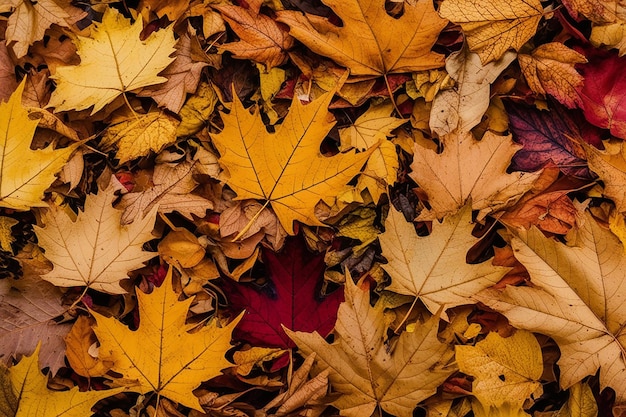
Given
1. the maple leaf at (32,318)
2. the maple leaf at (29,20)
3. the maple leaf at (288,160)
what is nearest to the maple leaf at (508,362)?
the maple leaf at (288,160)

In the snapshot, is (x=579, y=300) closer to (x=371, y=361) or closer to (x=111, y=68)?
(x=371, y=361)

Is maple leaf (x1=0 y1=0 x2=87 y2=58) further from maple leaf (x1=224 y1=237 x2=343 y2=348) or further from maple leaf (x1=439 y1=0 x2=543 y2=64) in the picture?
maple leaf (x1=439 y1=0 x2=543 y2=64)

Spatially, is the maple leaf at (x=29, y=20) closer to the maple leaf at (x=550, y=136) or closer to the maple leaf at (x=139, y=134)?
the maple leaf at (x=139, y=134)

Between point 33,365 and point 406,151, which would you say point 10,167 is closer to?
point 33,365

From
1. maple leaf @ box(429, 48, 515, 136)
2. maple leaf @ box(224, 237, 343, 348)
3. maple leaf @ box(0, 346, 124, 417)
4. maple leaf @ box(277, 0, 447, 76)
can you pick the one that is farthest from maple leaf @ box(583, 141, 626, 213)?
maple leaf @ box(0, 346, 124, 417)

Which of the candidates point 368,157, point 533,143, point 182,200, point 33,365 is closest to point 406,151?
point 368,157
